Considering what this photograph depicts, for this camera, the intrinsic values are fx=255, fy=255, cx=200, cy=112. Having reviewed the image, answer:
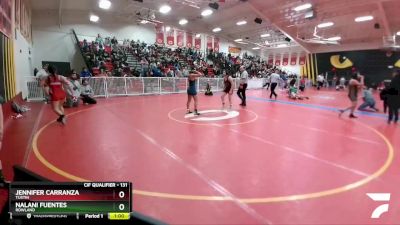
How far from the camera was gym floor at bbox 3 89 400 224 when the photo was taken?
112 inches

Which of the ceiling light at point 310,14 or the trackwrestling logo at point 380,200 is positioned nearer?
the trackwrestling logo at point 380,200

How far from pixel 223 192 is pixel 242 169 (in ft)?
2.81

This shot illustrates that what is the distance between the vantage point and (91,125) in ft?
23.0

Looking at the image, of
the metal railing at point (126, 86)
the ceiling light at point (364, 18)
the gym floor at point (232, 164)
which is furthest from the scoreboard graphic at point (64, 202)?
the ceiling light at point (364, 18)

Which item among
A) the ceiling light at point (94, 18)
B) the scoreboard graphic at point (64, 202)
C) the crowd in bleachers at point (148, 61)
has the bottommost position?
the scoreboard graphic at point (64, 202)

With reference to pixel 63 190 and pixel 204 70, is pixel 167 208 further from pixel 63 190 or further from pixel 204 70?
pixel 204 70

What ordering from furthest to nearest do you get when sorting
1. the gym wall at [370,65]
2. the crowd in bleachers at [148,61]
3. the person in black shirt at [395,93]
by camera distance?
the crowd in bleachers at [148,61] → the gym wall at [370,65] → the person in black shirt at [395,93]

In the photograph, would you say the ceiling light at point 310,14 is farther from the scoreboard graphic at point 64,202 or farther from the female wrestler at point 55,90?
the scoreboard graphic at point 64,202

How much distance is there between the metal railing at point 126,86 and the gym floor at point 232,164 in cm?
528

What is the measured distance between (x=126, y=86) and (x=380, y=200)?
13.7 m

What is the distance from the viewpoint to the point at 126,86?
1491 cm

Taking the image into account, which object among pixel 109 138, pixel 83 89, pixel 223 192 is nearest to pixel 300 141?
pixel 223 192

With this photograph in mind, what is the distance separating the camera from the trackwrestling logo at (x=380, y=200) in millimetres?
2775

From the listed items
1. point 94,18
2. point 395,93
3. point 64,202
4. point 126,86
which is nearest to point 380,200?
point 64,202
